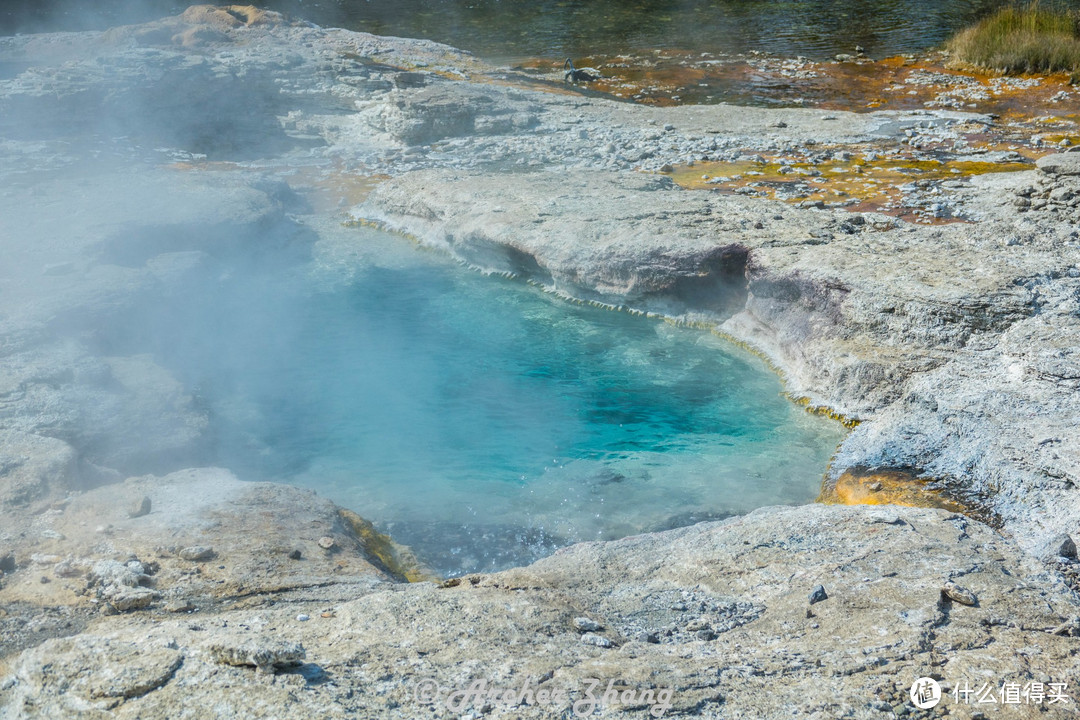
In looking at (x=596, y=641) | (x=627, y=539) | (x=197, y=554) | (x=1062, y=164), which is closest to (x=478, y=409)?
(x=627, y=539)

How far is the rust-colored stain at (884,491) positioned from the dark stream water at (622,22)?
39.9ft

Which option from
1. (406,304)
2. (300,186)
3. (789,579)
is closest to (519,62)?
(300,186)

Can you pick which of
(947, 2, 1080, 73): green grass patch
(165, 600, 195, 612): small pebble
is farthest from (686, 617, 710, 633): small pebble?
(947, 2, 1080, 73): green grass patch

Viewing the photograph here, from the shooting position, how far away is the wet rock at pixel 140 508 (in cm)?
353

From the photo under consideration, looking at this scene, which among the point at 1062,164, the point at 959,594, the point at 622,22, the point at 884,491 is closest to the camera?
the point at 959,594

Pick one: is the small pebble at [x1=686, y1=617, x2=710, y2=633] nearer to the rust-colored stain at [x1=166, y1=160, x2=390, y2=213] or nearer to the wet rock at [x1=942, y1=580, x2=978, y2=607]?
the wet rock at [x1=942, y1=580, x2=978, y2=607]

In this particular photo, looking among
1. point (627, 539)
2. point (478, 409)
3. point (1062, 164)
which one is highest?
point (1062, 164)

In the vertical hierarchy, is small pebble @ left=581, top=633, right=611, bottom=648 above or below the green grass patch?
below

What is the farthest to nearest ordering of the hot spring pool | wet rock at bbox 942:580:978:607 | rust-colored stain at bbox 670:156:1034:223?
rust-colored stain at bbox 670:156:1034:223
the hot spring pool
wet rock at bbox 942:580:978:607

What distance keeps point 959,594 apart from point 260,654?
7.04 ft

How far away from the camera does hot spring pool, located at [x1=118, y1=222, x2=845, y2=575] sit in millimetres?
4293

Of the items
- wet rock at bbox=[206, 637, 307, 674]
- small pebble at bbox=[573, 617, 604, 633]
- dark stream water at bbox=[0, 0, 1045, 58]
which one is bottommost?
small pebble at bbox=[573, 617, 604, 633]

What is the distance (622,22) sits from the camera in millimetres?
18172

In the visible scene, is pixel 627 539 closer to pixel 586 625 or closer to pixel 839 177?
pixel 586 625
